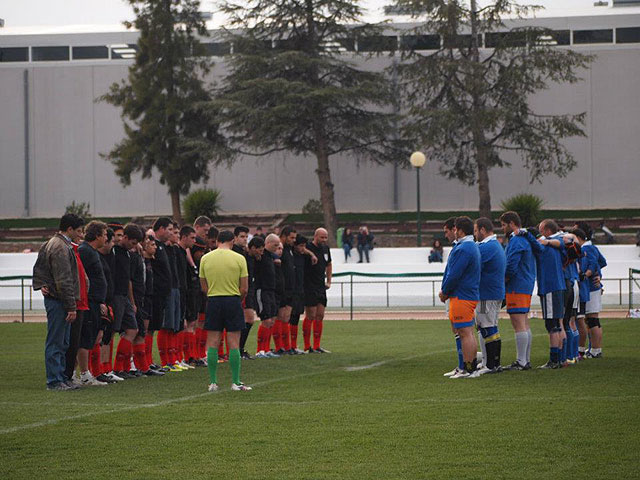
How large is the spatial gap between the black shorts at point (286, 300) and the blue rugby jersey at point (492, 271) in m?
4.51

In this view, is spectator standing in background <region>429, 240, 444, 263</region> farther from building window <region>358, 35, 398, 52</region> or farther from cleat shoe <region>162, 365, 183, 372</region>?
cleat shoe <region>162, 365, 183, 372</region>

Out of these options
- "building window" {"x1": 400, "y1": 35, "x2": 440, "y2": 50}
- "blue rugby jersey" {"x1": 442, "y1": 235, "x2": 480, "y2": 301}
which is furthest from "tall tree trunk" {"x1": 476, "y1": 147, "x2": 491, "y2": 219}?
"blue rugby jersey" {"x1": 442, "y1": 235, "x2": 480, "y2": 301}

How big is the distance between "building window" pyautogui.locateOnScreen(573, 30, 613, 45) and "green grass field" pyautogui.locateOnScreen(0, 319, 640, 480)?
143 ft

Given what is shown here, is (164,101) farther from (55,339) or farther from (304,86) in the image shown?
(55,339)

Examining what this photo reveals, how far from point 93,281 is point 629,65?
47.6 m

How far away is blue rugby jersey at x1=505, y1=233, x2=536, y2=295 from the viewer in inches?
558

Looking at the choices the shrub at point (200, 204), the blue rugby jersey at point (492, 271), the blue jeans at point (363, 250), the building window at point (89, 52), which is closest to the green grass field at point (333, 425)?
the blue rugby jersey at point (492, 271)

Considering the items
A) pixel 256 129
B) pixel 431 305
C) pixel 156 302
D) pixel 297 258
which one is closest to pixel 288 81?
pixel 256 129

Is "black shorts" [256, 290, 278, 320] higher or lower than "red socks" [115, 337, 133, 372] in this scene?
higher

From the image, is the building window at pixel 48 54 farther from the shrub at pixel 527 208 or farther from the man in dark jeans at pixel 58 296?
the man in dark jeans at pixel 58 296

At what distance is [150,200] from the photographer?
59.7 m

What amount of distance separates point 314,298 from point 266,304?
1242 mm

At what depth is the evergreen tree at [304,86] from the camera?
4825cm

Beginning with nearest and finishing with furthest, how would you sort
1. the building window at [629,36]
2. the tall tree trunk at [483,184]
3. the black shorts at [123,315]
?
the black shorts at [123,315] < the tall tree trunk at [483,184] < the building window at [629,36]
